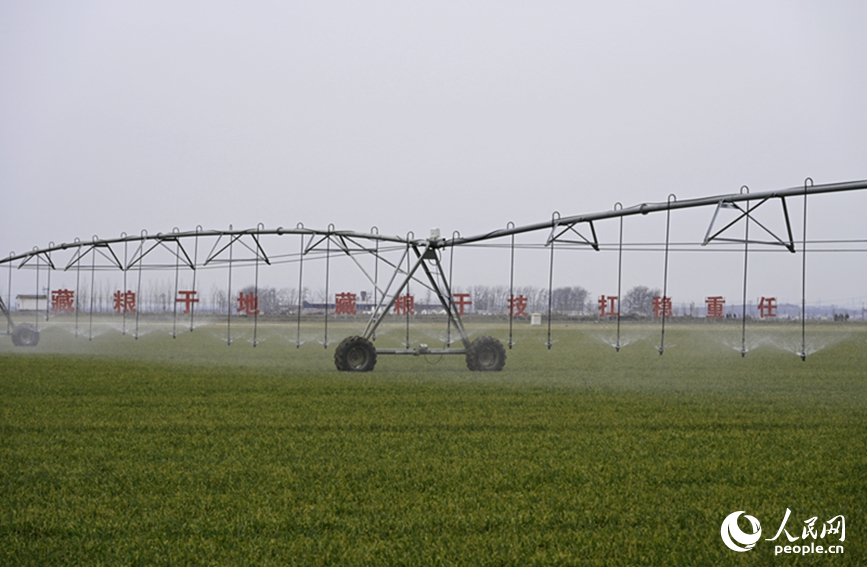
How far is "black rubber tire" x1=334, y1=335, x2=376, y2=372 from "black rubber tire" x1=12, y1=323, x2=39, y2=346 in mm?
21195

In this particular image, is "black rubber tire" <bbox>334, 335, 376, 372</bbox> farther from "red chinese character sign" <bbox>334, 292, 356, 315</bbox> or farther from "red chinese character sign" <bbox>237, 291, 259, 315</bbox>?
"red chinese character sign" <bbox>334, 292, 356, 315</bbox>

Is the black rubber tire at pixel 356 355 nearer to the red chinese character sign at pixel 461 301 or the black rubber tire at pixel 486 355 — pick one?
the black rubber tire at pixel 486 355

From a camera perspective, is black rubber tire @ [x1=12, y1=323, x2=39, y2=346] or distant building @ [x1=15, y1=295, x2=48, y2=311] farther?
distant building @ [x1=15, y1=295, x2=48, y2=311]

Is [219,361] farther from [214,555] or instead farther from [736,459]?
[214,555]

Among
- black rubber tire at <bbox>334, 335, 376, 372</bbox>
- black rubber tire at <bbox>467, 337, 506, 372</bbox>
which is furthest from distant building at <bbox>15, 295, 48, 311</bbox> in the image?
black rubber tire at <bbox>467, 337, 506, 372</bbox>

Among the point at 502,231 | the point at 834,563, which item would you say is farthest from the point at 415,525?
the point at 502,231

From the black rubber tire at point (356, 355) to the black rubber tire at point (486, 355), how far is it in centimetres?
293

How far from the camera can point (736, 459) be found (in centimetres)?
1205

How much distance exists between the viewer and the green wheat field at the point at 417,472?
25.7 feet

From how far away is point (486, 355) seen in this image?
27.8m

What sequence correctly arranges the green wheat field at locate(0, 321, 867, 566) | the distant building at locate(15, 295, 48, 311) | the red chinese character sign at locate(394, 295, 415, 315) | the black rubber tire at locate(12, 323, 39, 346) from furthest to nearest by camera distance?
the distant building at locate(15, 295, 48, 311) → the black rubber tire at locate(12, 323, 39, 346) → the red chinese character sign at locate(394, 295, 415, 315) → the green wheat field at locate(0, 321, 867, 566)

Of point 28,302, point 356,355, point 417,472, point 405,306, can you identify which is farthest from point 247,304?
point 28,302

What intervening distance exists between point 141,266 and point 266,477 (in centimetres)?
2461

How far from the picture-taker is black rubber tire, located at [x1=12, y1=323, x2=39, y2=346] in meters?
42.3
